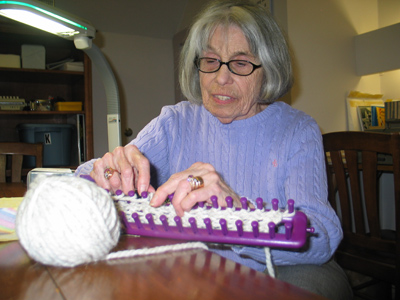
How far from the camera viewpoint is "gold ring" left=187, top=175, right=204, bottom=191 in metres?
0.57

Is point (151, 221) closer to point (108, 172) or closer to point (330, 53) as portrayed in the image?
point (108, 172)

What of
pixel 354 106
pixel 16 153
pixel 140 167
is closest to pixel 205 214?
pixel 140 167

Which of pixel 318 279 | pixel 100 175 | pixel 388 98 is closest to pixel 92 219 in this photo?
pixel 100 175

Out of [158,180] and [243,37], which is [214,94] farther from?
[158,180]

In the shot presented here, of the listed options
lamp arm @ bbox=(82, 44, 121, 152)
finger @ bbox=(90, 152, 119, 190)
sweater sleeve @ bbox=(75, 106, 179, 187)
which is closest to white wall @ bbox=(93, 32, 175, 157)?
lamp arm @ bbox=(82, 44, 121, 152)

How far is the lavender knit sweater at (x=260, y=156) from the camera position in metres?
0.72

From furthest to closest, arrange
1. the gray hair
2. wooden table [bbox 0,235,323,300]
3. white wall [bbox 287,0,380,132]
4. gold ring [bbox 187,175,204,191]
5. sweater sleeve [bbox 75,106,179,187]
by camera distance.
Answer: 1. white wall [bbox 287,0,380,132]
2. sweater sleeve [bbox 75,106,179,187]
3. the gray hair
4. gold ring [bbox 187,175,204,191]
5. wooden table [bbox 0,235,323,300]

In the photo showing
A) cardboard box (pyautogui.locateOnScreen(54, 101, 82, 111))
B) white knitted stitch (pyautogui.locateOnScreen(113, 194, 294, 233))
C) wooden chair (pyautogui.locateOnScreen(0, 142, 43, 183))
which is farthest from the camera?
cardboard box (pyautogui.locateOnScreen(54, 101, 82, 111))

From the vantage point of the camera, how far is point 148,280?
389 mm

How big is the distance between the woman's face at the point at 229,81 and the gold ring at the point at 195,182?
0.49m

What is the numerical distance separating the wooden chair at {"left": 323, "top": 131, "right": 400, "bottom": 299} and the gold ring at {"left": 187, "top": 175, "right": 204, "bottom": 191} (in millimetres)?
774

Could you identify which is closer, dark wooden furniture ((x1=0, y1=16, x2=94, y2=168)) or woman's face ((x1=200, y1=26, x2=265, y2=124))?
woman's face ((x1=200, y1=26, x2=265, y2=124))

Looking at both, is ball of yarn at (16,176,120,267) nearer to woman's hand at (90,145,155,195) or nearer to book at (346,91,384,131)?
woman's hand at (90,145,155,195)

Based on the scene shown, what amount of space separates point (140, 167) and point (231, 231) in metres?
0.33
